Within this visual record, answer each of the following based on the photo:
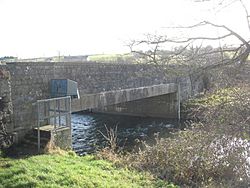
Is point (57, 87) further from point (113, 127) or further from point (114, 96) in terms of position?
point (113, 127)

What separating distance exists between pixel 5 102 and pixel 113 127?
39.0ft

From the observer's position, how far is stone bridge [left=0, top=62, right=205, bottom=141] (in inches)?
458

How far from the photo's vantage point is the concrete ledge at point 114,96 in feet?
49.6

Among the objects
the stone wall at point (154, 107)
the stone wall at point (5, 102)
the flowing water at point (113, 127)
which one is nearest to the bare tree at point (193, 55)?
the stone wall at point (5, 102)

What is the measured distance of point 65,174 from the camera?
8336mm

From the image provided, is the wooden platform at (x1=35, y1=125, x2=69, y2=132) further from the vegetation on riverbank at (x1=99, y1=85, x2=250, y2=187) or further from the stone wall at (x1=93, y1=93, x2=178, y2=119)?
the stone wall at (x1=93, y1=93, x2=178, y2=119)

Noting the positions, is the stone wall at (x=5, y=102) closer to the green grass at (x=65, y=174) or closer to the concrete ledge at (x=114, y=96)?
the green grass at (x=65, y=174)

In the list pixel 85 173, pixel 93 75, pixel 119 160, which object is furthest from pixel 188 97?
pixel 85 173

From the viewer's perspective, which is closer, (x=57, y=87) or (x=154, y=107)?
(x=57, y=87)

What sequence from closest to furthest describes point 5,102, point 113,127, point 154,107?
point 5,102
point 113,127
point 154,107

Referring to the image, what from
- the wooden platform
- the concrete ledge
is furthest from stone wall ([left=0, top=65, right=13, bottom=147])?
the concrete ledge

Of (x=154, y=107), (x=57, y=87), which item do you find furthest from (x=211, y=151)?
(x=154, y=107)

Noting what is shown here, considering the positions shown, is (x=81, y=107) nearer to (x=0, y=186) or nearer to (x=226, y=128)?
(x=0, y=186)

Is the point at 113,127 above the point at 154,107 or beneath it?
beneath
